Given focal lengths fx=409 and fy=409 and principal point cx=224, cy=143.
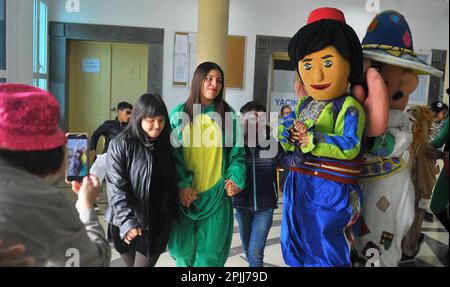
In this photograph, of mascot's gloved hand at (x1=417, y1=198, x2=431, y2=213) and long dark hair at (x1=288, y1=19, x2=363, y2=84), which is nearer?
long dark hair at (x1=288, y1=19, x2=363, y2=84)

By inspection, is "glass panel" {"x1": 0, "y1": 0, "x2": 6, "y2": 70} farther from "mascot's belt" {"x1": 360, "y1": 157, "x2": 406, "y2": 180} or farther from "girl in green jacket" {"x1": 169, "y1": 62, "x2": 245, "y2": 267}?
"mascot's belt" {"x1": 360, "y1": 157, "x2": 406, "y2": 180}

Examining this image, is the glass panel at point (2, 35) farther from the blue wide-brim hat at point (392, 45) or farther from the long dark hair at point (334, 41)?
the blue wide-brim hat at point (392, 45)

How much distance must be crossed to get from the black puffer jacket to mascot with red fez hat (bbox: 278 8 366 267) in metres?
0.37

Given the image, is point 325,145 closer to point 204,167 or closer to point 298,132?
point 298,132

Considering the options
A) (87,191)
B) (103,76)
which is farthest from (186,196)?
(103,76)

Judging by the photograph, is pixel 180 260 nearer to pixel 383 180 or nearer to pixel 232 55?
pixel 383 180

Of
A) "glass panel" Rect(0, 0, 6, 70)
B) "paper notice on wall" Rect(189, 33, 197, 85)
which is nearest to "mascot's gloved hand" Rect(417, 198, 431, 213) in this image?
"glass panel" Rect(0, 0, 6, 70)

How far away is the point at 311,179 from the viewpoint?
3.92 feet

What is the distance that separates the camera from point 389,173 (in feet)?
4.09

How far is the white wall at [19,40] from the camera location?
1284 mm

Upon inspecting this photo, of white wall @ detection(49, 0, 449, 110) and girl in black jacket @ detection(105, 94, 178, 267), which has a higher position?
white wall @ detection(49, 0, 449, 110)

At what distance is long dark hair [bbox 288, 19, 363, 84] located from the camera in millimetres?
1128

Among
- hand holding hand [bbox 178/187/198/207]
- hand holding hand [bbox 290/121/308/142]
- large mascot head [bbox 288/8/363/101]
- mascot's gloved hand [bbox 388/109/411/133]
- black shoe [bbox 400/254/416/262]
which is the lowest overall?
black shoe [bbox 400/254/416/262]

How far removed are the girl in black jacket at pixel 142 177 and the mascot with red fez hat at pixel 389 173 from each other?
61 cm
